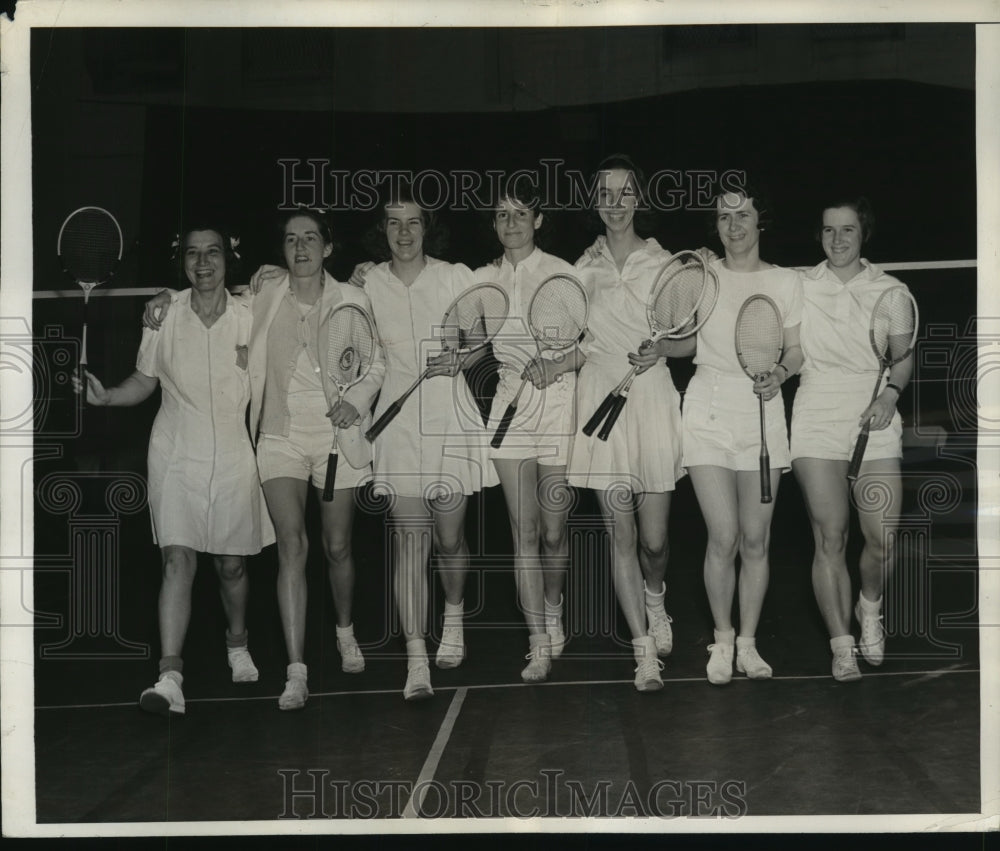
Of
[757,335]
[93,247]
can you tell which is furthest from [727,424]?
[93,247]

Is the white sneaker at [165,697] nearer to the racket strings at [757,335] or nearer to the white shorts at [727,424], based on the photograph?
the white shorts at [727,424]

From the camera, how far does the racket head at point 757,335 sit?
445cm

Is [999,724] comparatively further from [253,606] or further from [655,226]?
[253,606]

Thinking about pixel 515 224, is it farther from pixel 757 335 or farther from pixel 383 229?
pixel 757 335

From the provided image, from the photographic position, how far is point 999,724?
14.8ft

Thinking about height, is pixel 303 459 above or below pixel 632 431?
below

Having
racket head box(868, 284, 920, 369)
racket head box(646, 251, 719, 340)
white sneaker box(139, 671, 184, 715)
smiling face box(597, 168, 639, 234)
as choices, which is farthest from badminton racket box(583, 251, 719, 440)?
white sneaker box(139, 671, 184, 715)

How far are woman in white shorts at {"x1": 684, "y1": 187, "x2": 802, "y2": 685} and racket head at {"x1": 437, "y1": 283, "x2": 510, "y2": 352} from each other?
29.5 inches

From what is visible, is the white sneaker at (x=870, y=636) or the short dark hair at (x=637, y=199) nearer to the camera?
the short dark hair at (x=637, y=199)

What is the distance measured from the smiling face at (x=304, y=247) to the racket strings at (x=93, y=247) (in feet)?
2.04

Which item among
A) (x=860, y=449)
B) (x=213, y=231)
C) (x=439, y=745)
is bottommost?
(x=439, y=745)

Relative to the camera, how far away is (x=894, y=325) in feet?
14.7

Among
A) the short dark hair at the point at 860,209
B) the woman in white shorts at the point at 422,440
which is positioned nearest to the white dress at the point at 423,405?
the woman in white shorts at the point at 422,440

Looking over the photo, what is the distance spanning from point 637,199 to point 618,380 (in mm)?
→ 665
